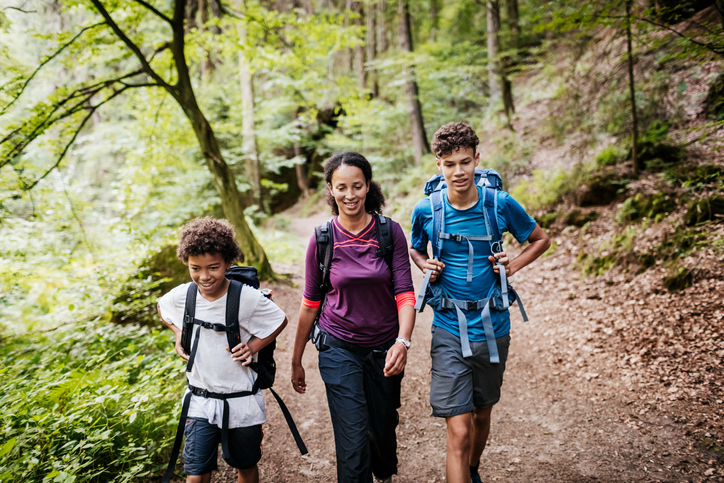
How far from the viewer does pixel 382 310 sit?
2523 millimetres

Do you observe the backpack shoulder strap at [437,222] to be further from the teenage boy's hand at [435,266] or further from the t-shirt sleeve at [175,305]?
the t-shirt sleeve at [175,305]

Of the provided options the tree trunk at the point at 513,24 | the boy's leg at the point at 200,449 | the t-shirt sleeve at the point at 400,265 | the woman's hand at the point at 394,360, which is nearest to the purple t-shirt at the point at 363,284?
the t-shirt sleeve at the point at 400,265

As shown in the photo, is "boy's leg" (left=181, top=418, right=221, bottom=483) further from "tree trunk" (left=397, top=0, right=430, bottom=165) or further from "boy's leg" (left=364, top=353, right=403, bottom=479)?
"tree trunk" (left=397, top=0, right=430, bottom=165)

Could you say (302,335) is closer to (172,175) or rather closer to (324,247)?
(324,247)

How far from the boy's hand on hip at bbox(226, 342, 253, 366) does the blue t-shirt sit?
128cm

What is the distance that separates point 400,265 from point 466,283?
49 cm

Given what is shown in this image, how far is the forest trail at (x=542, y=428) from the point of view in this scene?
3.12m

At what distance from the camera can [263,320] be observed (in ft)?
8.10

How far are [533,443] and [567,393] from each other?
3.49ft

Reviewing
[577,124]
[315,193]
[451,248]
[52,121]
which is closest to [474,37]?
[577,124]

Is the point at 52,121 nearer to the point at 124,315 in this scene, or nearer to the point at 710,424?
the point at 124,315

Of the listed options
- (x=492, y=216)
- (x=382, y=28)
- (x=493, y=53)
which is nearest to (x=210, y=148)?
(x=492, y=216)

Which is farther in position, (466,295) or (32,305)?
(32,305)

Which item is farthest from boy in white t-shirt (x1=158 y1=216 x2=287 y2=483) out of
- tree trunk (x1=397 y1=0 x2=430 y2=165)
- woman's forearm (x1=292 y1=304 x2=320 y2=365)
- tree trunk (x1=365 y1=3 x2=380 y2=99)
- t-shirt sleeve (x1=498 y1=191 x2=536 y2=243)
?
tree trunk (x1=365 y1=3 x2=380 y2=99)
